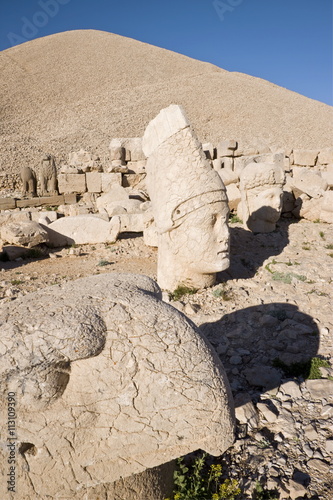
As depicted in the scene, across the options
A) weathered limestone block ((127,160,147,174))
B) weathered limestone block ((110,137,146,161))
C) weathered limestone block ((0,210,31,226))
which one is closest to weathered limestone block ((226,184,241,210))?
weathered limestone block ((127,160,147,174))

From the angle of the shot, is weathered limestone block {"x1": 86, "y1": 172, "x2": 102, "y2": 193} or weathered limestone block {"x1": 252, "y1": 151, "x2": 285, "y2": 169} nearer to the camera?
weathered limestone block {"x1": 252, "y1": 151, "x2": 285, "y2": 169}

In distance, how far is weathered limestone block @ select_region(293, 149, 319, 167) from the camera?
10547mm

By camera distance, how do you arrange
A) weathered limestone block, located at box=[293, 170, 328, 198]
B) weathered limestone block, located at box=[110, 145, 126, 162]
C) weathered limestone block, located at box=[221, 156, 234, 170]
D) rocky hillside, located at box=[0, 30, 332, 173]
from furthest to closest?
rocky hillside, located at box=[0, 30, 332, 173] < weathered limestone block, located at box=[110, 145, 126, 162] < weathered limestone block, located at box=[221, 156, 234, 170] < weathered limestone block, located at box=[293, 170, 328, 198]

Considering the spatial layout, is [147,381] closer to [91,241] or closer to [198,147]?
[198,147]

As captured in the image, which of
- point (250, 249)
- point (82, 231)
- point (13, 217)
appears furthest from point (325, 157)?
point (13, 217)

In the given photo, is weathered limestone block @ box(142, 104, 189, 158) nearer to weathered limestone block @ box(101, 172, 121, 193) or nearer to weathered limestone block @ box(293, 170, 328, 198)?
weathered limestone block @ box(293, 170, 328, 198)

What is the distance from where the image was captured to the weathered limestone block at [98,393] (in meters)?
1.40

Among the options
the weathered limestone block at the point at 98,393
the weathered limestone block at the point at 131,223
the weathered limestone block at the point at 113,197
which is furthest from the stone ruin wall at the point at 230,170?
the weathered limestone block at the point at 98,393

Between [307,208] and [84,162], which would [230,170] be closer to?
[307,208]

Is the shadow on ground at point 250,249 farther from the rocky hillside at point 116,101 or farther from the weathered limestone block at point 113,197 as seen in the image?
the rocky hillside at point 116,101

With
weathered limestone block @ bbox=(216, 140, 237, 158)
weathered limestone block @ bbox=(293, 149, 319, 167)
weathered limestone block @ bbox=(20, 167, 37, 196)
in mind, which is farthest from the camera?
weathered limestone block @ bbox=(20, 167, 37, 196)

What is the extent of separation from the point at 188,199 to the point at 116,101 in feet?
82.1

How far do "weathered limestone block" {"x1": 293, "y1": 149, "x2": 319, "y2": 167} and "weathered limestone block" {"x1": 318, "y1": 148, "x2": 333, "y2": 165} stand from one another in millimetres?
142

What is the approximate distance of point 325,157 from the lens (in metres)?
10.5
